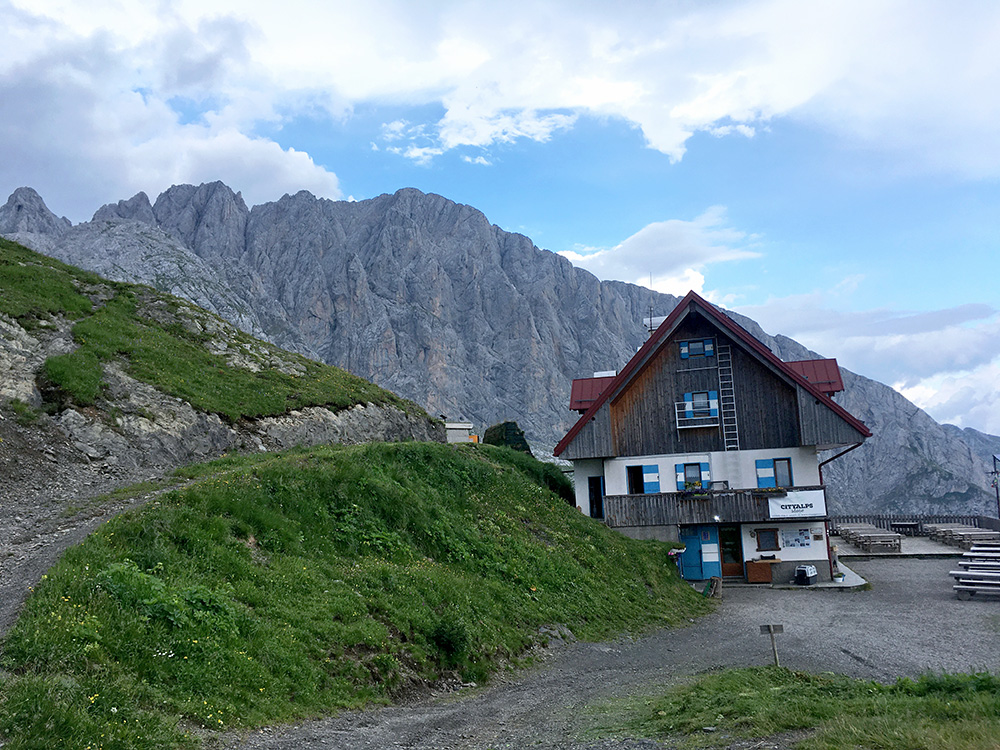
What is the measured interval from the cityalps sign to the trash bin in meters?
2.87

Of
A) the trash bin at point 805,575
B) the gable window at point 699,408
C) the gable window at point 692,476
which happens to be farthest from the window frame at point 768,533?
the gable window at point 699,408

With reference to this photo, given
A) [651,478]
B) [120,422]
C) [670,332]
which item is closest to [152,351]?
[120,422]

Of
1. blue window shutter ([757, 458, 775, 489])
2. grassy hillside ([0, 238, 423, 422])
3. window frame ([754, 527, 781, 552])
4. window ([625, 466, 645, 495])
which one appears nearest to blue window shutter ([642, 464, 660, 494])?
window ([625, 466, 645, 495])

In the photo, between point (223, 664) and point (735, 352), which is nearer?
point (223, 664)

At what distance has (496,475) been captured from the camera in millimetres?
31203

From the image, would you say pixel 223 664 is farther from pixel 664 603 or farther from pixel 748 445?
pixel 748 445

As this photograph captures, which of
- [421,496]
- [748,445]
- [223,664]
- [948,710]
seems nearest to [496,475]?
[421,496]

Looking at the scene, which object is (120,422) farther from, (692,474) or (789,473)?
(789,473)

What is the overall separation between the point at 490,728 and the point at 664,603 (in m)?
17.4

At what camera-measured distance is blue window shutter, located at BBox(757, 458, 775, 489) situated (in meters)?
38.4

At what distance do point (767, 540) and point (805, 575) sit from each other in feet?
8.79

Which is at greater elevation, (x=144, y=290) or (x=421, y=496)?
(x=144, y=290)

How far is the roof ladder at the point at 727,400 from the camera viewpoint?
3922 centimetres

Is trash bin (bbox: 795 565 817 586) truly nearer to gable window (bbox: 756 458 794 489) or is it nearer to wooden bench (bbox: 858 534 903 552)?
gable window (bbox: 756 458 794 489)
